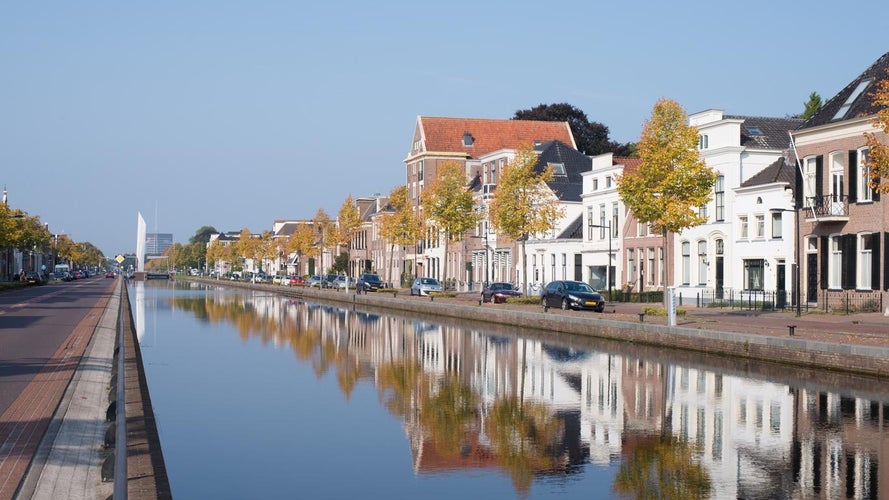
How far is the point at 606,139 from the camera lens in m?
115

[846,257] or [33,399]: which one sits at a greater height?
[846,257]

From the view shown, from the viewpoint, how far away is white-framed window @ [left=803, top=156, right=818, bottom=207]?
157ft

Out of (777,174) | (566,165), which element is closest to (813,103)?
(566,165)

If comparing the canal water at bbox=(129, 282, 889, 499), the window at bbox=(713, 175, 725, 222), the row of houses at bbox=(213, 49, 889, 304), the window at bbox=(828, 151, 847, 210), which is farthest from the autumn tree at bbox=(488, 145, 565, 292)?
the canal water at bbox=(129, 282, 889, 499)

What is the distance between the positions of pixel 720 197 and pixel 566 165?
30.7 m

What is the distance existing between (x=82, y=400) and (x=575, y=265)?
192 feet

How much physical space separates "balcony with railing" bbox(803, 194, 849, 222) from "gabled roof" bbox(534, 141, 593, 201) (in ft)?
111

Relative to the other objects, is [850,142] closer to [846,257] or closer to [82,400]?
[846,257]

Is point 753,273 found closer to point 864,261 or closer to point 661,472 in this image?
point 864,261

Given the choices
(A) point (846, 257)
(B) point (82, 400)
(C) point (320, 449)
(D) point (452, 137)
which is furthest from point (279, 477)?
(D) point (452, 137)

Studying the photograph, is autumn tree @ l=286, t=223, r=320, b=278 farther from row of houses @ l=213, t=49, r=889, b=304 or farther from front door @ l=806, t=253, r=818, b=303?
front door @ l=806, t=253, r=818, b=303

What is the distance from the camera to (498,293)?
6097 centimetres

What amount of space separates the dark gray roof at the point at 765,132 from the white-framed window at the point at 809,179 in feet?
23.5

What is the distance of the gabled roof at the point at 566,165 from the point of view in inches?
3201
